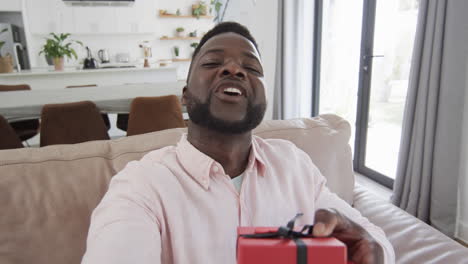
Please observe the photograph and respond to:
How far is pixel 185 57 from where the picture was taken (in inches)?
262

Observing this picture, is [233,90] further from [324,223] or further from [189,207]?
[324,223]

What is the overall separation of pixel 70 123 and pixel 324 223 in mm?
1996

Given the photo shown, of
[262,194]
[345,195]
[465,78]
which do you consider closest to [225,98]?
[262,194]

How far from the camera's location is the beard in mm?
773

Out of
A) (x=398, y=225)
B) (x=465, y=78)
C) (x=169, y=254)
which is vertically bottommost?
(x=398, y=225)

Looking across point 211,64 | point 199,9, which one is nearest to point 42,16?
point 199,9

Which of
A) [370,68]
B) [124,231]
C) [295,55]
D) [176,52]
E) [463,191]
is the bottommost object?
[463,191]

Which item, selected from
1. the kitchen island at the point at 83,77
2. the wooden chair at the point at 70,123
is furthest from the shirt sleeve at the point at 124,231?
the kitchen island at the point at 83,77

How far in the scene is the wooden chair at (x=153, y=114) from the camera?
222 cm

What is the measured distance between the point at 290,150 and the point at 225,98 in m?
0.29

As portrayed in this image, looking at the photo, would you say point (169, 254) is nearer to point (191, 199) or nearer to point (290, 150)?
point (191, 199)

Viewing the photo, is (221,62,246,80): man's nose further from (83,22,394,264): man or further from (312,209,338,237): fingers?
(312,209,338,237): fingers

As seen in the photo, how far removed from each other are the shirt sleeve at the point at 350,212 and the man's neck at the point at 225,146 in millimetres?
239

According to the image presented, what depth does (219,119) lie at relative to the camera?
2.54ft
